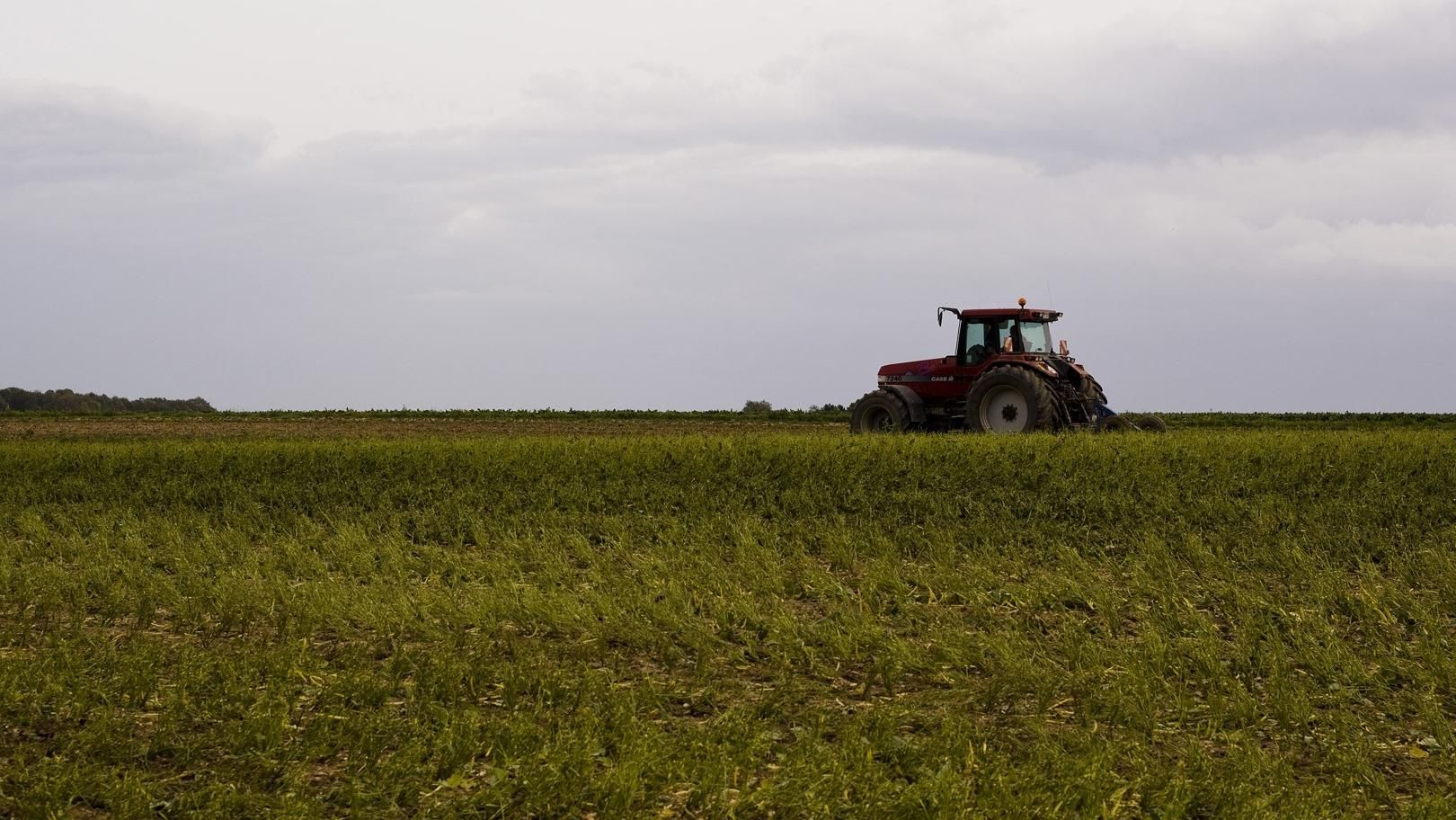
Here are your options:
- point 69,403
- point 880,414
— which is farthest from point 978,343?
point 69,403

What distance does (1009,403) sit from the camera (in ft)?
66.3

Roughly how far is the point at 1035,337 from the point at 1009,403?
1.86 metres

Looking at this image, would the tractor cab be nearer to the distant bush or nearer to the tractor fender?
the tractor fender

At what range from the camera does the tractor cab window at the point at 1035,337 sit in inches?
834

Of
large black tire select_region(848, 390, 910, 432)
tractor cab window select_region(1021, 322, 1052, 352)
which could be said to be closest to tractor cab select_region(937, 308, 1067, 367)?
tractor cab window select_region(1021, 322, 1052, 352)

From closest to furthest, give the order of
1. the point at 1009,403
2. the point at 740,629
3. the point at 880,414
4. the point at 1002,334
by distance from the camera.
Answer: the point at 740,629, the point at 1009,403, the point at 1002,334, the point at 880,414

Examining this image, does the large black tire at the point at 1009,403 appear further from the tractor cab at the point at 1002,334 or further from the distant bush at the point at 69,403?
the distant bush at the point at 69,403

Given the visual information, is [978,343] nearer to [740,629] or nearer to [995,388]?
[995,388]

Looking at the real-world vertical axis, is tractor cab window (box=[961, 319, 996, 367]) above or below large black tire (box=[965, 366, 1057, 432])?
above

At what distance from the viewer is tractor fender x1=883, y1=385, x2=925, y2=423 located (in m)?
21.8

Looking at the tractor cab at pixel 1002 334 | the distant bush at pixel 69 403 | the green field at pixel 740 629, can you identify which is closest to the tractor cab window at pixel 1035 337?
the tractor cab at pixel 1002 334

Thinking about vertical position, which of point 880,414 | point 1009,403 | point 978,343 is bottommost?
point 880,414

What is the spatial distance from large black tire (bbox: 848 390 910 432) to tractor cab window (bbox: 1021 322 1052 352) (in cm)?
245

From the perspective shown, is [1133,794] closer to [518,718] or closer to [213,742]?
[518,718]
